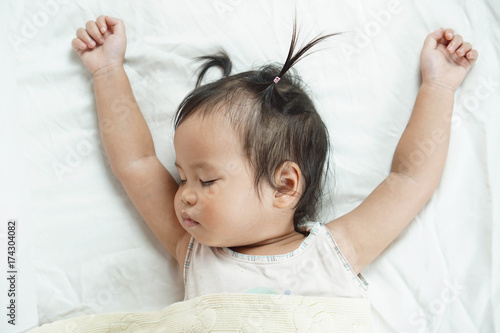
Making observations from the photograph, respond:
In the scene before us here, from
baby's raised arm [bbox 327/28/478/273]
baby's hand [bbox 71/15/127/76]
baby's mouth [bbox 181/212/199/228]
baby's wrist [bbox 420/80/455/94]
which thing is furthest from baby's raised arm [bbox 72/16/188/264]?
baby's wrist [bbox 420/80/455/94]

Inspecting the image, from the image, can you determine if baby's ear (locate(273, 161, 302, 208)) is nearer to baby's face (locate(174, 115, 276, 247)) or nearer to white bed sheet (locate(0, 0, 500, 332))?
baby's face (locate(174, 115, 276, 247))

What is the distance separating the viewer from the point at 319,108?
129 centimetres

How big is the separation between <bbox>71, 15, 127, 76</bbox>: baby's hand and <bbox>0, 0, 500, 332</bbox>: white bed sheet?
3cm

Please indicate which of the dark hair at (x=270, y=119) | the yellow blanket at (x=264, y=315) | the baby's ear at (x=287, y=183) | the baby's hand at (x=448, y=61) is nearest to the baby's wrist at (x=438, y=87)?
the baby's hand at (x=448, y=61)

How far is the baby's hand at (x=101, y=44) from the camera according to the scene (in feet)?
4.24

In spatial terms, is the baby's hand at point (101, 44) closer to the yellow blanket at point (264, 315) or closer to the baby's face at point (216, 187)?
the baby's face at point (216, 187)

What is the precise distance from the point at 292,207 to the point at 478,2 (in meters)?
0.71

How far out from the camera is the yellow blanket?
1021 millimetres

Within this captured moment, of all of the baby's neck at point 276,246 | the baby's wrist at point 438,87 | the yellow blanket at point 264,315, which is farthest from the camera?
the baby's wrist at point 438,87

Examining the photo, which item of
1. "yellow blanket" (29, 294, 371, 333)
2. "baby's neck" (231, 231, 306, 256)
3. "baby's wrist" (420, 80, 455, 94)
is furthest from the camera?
"baby's wrist" (420, 80, 455, 94)

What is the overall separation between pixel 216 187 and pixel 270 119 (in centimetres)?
17

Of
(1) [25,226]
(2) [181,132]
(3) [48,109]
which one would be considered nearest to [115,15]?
(3) [48,109]

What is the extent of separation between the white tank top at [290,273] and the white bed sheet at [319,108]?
13cm

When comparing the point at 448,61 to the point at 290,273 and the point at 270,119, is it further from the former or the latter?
the point at 290,273
